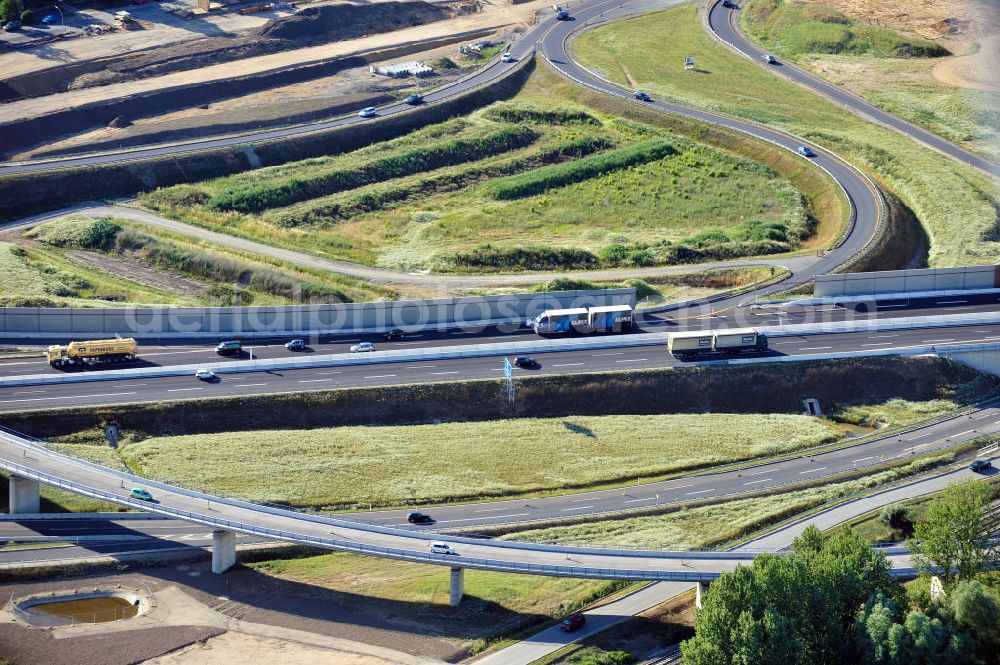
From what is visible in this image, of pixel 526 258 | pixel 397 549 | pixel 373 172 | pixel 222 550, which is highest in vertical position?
pixel 373 172

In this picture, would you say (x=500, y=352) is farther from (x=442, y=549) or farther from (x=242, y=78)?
(x=242, y=78)

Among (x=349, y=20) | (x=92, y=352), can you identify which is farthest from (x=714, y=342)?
(x=349, y=20)

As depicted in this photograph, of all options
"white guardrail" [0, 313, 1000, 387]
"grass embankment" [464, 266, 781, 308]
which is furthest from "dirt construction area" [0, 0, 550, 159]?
"white guardrail" [0, 313, 1000, 387]

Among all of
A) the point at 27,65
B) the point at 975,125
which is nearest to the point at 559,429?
the point at 975,125

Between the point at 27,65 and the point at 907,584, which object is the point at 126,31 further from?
the point at 907,584

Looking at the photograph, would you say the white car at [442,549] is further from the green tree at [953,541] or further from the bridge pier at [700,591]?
the green tree at [953,541]

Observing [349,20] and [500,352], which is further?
[349,20]
